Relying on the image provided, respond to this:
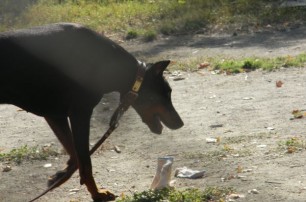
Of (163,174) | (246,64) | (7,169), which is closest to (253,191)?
(163,174)

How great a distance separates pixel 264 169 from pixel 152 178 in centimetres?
99

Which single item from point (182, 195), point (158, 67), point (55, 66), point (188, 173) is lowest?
point (188, 173)

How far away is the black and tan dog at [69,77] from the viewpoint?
239 inches

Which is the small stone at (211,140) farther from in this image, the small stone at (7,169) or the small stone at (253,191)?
the small stone at (7,169)

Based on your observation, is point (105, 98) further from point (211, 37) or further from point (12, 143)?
point (211, 37)

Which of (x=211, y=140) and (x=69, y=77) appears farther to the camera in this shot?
(x=211, y=140)

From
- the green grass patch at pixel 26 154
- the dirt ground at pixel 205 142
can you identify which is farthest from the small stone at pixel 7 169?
the green grass patch at pixel 26 154

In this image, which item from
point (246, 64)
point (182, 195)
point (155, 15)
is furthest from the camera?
point (155, 15)

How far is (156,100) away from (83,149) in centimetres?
80

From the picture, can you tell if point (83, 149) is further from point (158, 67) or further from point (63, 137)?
point (158, 67)

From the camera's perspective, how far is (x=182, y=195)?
5.99 metres

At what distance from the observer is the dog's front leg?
6.29 metres

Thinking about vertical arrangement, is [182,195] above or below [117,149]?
above

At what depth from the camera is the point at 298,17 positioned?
47.9ft
